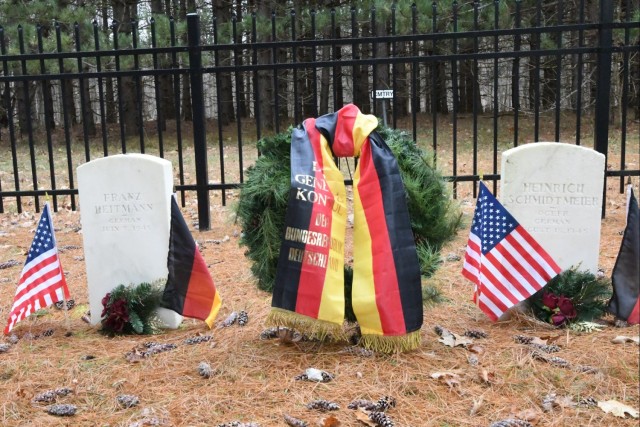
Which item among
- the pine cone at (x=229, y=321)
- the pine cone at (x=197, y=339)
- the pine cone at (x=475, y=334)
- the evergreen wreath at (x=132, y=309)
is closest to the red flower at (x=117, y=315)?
the evergreen wreath at (x=132, y=309)

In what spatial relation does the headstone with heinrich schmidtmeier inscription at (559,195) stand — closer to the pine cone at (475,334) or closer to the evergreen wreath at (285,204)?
the evergreen wreath at (285,204)

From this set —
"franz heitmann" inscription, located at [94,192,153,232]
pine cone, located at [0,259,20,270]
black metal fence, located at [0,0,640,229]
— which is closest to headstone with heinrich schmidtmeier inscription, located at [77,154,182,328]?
"franz heitmann" inscription, located at [94,192,153,232]

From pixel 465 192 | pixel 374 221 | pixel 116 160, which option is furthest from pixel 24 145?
pixel 374 221

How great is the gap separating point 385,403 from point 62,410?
147 cm

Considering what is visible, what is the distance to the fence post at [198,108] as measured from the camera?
22.5 feet

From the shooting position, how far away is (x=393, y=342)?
3684 mm

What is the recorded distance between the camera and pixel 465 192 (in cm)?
976

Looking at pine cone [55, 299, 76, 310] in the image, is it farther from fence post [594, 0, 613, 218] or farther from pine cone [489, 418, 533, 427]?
fence post [594, 0, 613, 218]

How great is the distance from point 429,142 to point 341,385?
1267 cm

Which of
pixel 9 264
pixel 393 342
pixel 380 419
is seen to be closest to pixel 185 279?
pixel 393 342

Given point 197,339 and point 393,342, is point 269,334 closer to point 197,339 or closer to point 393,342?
point 197,339

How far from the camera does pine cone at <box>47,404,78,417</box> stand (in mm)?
3211

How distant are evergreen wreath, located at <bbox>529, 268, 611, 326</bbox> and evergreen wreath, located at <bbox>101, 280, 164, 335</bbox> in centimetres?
232

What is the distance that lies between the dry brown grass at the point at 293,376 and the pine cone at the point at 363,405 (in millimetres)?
38
